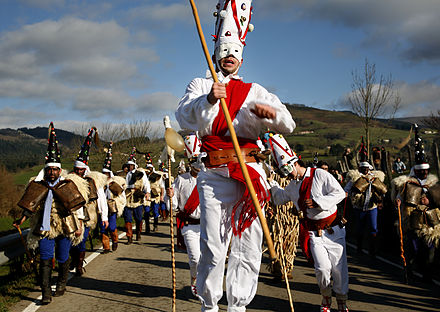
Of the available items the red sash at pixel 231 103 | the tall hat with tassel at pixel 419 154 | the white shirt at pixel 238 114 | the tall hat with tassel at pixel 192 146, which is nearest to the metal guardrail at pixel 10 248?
the tall hat with tassel at pixel 192 146

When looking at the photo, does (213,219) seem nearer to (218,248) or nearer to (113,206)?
(218,248)

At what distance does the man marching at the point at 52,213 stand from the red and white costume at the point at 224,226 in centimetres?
407

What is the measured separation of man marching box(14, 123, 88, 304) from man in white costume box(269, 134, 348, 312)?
10.8ft

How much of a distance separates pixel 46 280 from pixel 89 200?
2025mm

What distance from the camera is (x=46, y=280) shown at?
6973 mm

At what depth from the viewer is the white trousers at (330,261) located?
20.1 feet

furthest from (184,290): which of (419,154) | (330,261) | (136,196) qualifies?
(136,196)

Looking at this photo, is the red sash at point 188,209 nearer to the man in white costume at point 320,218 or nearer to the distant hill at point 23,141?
the man in white costume at point 320,218

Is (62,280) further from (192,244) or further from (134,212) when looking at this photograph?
(134,212)

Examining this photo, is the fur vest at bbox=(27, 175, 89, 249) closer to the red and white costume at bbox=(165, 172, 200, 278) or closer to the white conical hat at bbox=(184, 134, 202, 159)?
the red and white costume at bbox=(165, 172, 200, 278)

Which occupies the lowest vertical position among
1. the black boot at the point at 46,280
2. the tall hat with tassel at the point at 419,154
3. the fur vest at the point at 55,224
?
the black boot at the point at 46,280

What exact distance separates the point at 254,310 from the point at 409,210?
405 cm

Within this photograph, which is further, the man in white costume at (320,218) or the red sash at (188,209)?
the red sash at (188,209)

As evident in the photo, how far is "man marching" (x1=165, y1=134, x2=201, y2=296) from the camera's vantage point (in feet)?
24.2
